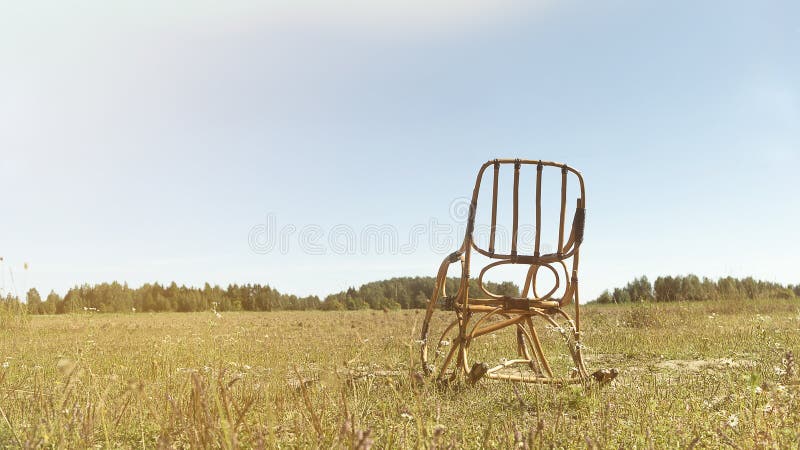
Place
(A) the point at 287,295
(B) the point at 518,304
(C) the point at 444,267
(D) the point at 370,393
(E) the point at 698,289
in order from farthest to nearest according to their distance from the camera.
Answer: (A) the point at 287,295, (E) the point at 698,289, (C) the point at 444,267, (B) the point at 518,304, (D) the point at 370,393

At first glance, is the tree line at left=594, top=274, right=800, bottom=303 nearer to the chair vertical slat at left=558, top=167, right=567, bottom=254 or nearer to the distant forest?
the distant forest

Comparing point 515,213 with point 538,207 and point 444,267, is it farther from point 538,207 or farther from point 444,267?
point 444,267

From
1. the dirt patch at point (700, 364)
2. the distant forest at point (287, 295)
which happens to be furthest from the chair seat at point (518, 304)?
the distant forest at point (287, 295)

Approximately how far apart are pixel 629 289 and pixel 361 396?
15.0m

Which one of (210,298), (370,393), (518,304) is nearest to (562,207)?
(518,304)

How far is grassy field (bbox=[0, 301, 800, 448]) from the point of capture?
7.33ft

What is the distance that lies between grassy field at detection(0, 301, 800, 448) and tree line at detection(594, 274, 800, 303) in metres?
4.44

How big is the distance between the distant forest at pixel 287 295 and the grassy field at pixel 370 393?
5.27 meters

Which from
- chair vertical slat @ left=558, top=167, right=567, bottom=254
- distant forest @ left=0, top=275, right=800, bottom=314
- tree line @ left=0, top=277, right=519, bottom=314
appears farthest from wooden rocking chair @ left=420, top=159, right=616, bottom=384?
tree line @ left=0, top=277, right=519, bottom=314

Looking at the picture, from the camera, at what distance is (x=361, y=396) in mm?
3660

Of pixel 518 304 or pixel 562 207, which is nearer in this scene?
pixel 518 304

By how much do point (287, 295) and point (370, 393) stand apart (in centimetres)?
1662

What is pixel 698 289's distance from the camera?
1630 cm

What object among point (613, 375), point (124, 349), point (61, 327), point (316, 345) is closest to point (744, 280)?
point (316, 345)
